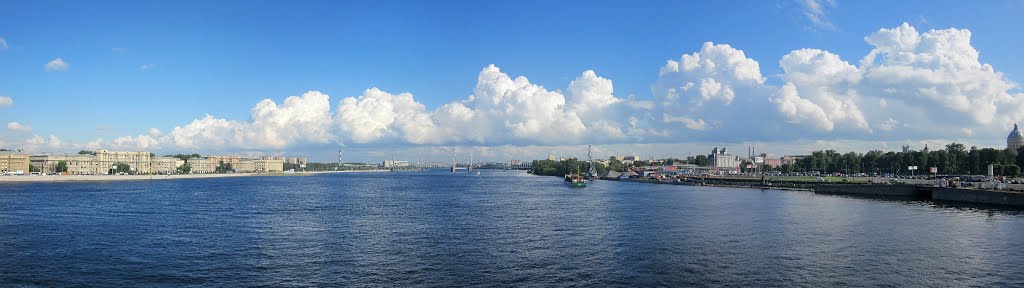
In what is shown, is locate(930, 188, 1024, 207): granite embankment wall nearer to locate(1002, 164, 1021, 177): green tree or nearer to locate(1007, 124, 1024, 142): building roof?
locate(1002, 164, 1021, 177): green tree

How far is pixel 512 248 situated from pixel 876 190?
75.6m

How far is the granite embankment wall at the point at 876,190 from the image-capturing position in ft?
279

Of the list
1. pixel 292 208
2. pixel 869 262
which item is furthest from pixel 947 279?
pixel 292 208

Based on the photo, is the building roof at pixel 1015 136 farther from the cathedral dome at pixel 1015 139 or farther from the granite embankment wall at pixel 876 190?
the granite embankment wall at pixel 876 190

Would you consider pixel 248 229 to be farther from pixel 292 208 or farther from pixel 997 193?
pixel 997 193

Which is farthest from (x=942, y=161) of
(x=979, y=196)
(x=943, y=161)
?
(x=979, y=196)

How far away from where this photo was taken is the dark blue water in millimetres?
27484

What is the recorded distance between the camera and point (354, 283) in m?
26.3

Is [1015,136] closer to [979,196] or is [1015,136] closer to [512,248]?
[979,196]

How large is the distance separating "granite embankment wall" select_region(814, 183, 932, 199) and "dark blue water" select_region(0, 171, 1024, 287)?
26.9 meters

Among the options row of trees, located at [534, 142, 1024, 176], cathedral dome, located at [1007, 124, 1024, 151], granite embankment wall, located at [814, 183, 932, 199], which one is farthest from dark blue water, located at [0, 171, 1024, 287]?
cathedral dome, located at [1007, 124, 1024, 151]

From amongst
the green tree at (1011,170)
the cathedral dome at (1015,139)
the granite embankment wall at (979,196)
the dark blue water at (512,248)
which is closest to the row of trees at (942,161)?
the green tree at (1011,170)

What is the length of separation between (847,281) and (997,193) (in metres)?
56.8

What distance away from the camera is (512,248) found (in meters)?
35.7
